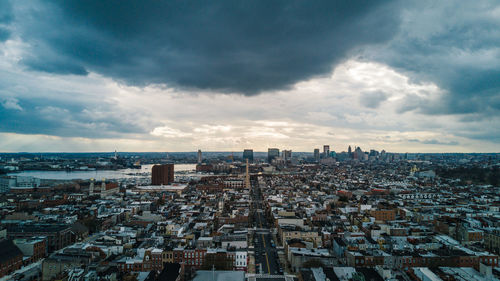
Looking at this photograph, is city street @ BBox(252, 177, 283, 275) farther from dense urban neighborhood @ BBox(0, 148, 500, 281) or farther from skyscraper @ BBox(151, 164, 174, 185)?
skyscraper @ BBox(151, 164, 174, 185)

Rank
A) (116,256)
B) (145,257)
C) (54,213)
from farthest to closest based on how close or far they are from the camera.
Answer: (54,213), (116,256), (145,257)

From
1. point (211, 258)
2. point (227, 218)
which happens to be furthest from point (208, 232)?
point (211, 258)

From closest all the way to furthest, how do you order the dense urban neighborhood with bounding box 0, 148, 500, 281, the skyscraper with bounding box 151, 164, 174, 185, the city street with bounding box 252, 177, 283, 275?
the dense urban neighborhood with bounding box 0, 148, 500, 281
the city street with bounding box 252, 177, 283, 275
the skyscraper with bounding box 151, 164, 174, 185

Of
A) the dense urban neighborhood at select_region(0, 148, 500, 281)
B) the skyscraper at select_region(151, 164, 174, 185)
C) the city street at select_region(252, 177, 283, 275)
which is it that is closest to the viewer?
the dense urban neighborhood at select_region(0, 148, 500, 281)

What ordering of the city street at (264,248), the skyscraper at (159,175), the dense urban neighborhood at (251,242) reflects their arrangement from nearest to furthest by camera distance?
the dense urban neighborhood at (251,242) < the city street at (264,248) < the skyscraper at (159,175)

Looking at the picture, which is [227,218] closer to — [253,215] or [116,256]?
[253,215]

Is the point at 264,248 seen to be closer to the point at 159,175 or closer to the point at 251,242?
the point at 251,242

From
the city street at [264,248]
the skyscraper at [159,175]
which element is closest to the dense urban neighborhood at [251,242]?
the city street at [264,248]

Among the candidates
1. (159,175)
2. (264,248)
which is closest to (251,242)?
(264,248)

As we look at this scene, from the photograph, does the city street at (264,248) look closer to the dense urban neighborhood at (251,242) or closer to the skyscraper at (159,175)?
the dense urban neighborhood at (251,242)

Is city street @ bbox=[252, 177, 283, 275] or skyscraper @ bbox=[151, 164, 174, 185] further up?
skyscraper @ bbox=[151, 164, 174, 185]

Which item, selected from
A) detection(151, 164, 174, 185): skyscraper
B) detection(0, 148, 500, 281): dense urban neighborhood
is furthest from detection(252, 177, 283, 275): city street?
detection(151, 164, 174, 185): skyscraper
